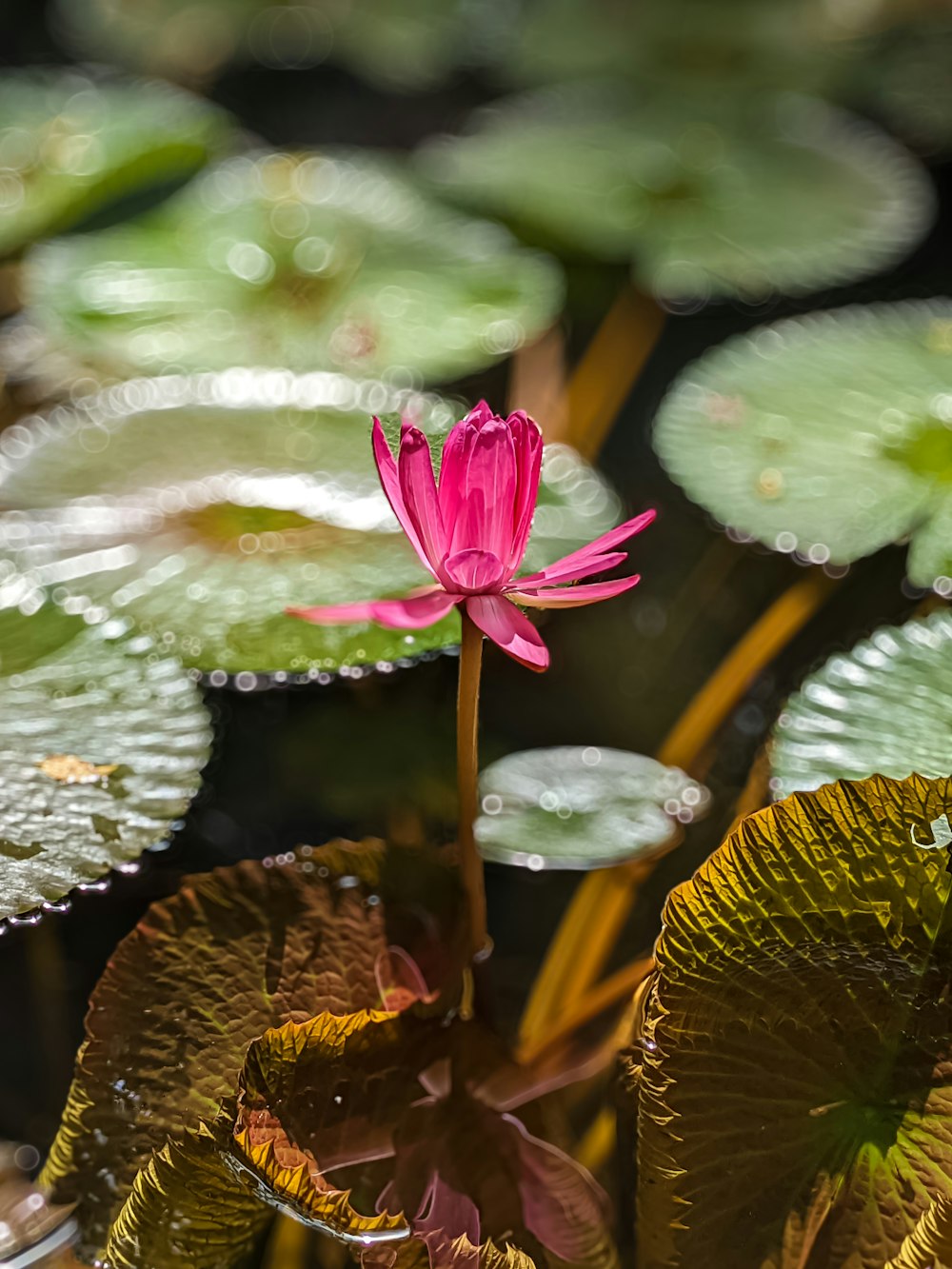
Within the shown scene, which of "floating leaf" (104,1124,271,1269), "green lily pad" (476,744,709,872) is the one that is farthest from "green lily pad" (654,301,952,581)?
"floating leaf" (104,1124,271,1269)

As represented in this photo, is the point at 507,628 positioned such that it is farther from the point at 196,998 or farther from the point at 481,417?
the point at 196,998

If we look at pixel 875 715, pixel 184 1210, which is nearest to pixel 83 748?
pixel 184 1210

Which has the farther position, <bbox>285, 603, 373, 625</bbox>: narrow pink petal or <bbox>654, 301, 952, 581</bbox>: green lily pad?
<bbox>654, 301, 952, 581</bbox>: green lily pad

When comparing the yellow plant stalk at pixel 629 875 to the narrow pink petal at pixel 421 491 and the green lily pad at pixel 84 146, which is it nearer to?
the narrow pink petal at pixel 421 491

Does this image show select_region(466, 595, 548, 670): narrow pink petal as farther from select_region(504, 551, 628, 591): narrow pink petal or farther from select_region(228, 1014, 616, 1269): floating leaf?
select_region(228, 1014, 616, 1269): floating leaf

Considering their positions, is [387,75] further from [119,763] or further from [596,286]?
[119,763]

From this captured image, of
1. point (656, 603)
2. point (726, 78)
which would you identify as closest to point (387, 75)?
point (726, 78)

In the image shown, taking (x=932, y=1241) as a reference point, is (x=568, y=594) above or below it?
above

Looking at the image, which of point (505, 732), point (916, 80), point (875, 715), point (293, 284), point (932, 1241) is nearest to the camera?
point (932, 1241)
